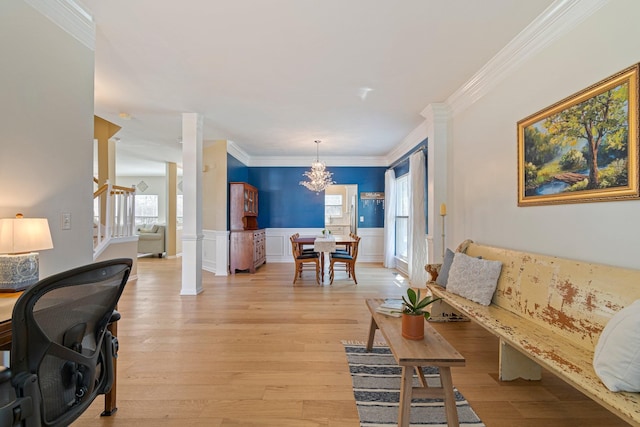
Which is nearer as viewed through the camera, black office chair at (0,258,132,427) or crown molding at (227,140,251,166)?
black office chair at (0,258,132,427)

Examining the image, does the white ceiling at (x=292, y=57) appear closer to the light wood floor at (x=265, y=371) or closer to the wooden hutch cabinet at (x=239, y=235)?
the wooden hutch cabinet at (x=239, y=235)

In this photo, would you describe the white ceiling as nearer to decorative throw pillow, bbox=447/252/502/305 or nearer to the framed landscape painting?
the framed landscape painting

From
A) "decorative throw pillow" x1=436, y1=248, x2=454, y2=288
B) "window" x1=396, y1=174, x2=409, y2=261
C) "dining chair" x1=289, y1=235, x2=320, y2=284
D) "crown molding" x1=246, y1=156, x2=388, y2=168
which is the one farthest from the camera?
"crown molding" x1=246, y1=156, x2=388, y2=168

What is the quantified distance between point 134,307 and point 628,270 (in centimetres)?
478

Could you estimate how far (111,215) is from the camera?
518 centimetres

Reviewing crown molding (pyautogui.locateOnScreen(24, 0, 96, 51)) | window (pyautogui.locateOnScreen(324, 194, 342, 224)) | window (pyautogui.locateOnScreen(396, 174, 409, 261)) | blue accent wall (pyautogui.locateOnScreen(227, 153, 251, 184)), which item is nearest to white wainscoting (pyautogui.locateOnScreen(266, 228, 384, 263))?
window (pyautogui.locateOnScreen(396, 174, 409, 261))

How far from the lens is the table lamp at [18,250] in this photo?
5.32 ft

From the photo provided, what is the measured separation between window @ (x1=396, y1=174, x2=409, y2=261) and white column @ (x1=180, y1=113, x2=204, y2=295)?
412 centimetres

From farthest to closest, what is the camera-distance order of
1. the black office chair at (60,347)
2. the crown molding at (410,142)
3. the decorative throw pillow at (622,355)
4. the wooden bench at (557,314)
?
the crown molding at (410,142) → the wooden bench at (557,314) → the decorative throw pillow at (622,355) → the black office chair at (60,347)

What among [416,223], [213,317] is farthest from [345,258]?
[213,317]

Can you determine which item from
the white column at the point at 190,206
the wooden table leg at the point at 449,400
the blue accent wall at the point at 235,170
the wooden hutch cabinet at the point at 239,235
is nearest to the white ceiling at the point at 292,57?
the white column at the point at 190,206

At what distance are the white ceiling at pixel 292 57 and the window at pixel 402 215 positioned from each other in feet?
6.30

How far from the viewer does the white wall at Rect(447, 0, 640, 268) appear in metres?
1.84

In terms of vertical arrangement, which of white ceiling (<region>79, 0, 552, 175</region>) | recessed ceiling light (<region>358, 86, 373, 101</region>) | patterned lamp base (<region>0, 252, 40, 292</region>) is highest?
white ceiling (<region>79, 0, 552, 175</region>)
